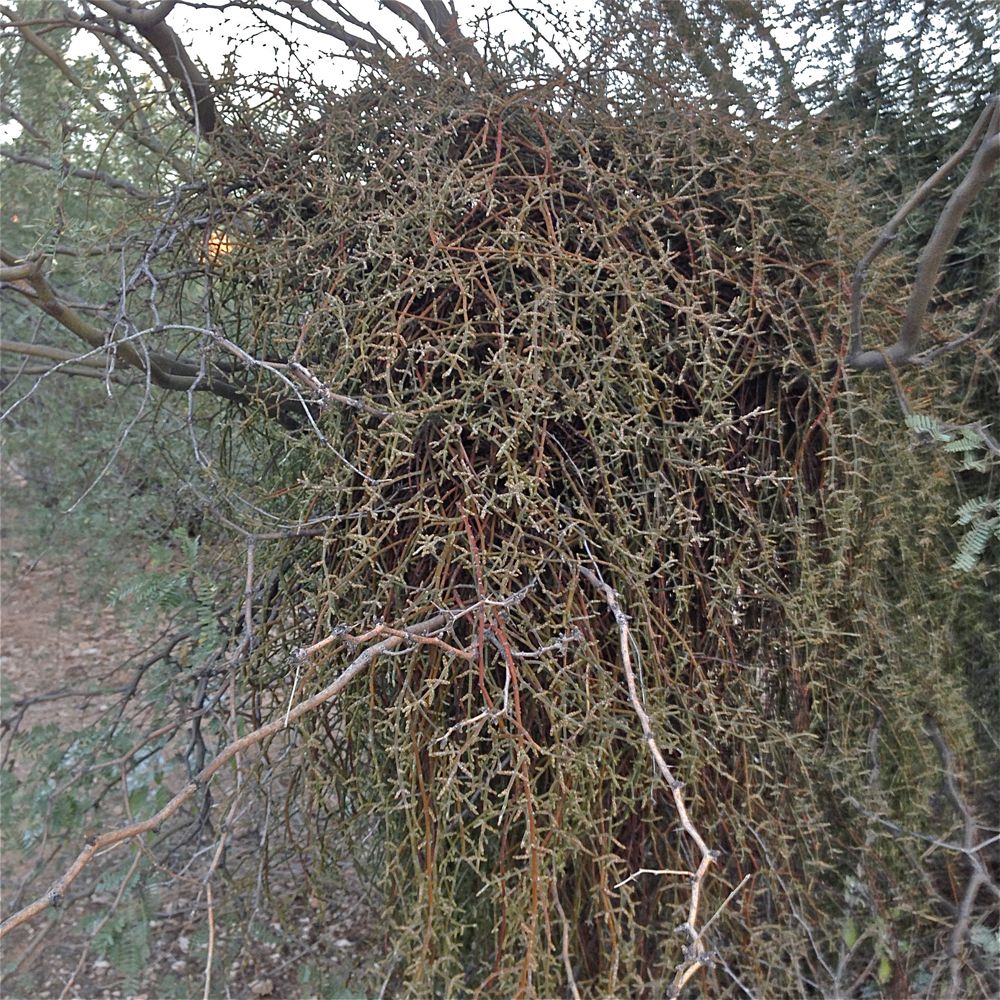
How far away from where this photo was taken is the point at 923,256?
1.34 m

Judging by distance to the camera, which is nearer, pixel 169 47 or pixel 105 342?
pixel 105 342

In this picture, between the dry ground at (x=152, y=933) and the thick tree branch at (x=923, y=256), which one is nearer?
the thick tree branch at (x=923, y=256)

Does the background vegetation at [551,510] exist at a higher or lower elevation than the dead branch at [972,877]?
higher

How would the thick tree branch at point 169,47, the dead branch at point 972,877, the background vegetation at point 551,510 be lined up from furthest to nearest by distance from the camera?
the dead branch at point 972,877 → the thick tree branch at point 169,47 → the background vegetation at point 551,510

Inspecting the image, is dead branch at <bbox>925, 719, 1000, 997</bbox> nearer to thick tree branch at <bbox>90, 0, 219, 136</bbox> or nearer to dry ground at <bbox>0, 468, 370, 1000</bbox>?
dry ground at <bbox>0, 468, 370, 1000</bbox>

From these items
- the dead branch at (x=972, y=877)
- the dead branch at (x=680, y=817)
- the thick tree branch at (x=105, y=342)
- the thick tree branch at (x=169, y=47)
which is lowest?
the dead branch at (x=972, y=877)

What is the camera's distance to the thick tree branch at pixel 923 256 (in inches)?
49.5

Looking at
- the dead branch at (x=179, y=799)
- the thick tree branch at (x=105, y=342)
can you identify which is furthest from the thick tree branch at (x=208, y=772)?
the thick tree branch at (x=105, y=342)

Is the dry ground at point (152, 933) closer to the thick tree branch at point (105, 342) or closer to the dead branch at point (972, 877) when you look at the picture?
the thick tree branch at point (105, 342)

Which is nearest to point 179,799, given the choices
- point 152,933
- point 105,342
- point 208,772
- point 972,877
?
point 208,772

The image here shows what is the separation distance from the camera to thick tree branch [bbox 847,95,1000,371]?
1.26 metres

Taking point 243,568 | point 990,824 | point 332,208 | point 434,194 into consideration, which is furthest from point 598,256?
point 990,824

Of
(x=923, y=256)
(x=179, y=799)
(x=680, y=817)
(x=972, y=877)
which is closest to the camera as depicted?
(x=179, y=799)

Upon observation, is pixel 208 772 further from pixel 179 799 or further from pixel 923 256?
pixel 923 256
